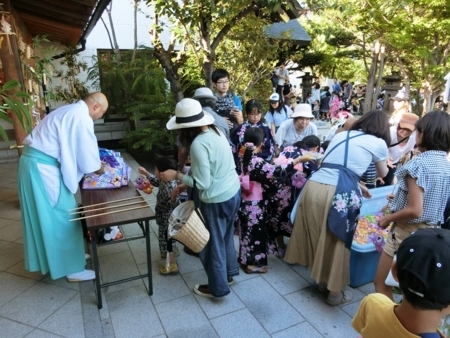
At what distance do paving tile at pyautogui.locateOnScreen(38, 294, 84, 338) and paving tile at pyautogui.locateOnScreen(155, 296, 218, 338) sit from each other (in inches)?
23.8

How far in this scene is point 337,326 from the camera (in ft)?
8.07

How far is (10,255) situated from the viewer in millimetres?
3348

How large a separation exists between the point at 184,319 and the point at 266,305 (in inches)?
28.0

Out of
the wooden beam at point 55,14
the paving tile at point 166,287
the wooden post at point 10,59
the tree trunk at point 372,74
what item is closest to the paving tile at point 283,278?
the paving tile at point 166,287

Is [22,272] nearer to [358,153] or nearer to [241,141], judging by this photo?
[241,141]

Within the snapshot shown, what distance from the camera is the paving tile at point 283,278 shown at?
2.93m

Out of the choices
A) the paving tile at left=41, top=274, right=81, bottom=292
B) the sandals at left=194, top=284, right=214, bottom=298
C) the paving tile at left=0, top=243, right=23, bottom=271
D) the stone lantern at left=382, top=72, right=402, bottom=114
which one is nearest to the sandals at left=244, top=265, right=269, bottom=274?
the sandals at left=194, top=284, right=214, bottom=298

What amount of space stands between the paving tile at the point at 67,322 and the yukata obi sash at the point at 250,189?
1.72m

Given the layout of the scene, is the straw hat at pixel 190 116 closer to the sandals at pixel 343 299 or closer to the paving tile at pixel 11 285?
the sandals at pixel 343 299

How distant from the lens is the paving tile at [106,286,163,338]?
2.37m

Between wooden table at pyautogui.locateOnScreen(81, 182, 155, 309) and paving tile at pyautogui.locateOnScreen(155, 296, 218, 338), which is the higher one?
wooden table at pyautogui.locateOnScreen(81, 182, 155, 309)

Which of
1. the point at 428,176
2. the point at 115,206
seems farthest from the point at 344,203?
the point at 115,206

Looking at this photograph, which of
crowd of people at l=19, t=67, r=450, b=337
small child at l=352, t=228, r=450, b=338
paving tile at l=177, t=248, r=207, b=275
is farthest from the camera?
paving tile at l=177, t=248, r=207, b=275

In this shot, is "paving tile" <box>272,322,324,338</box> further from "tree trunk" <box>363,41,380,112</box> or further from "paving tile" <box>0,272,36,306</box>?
"tree trunk" <box>363,41,380,112</box>
